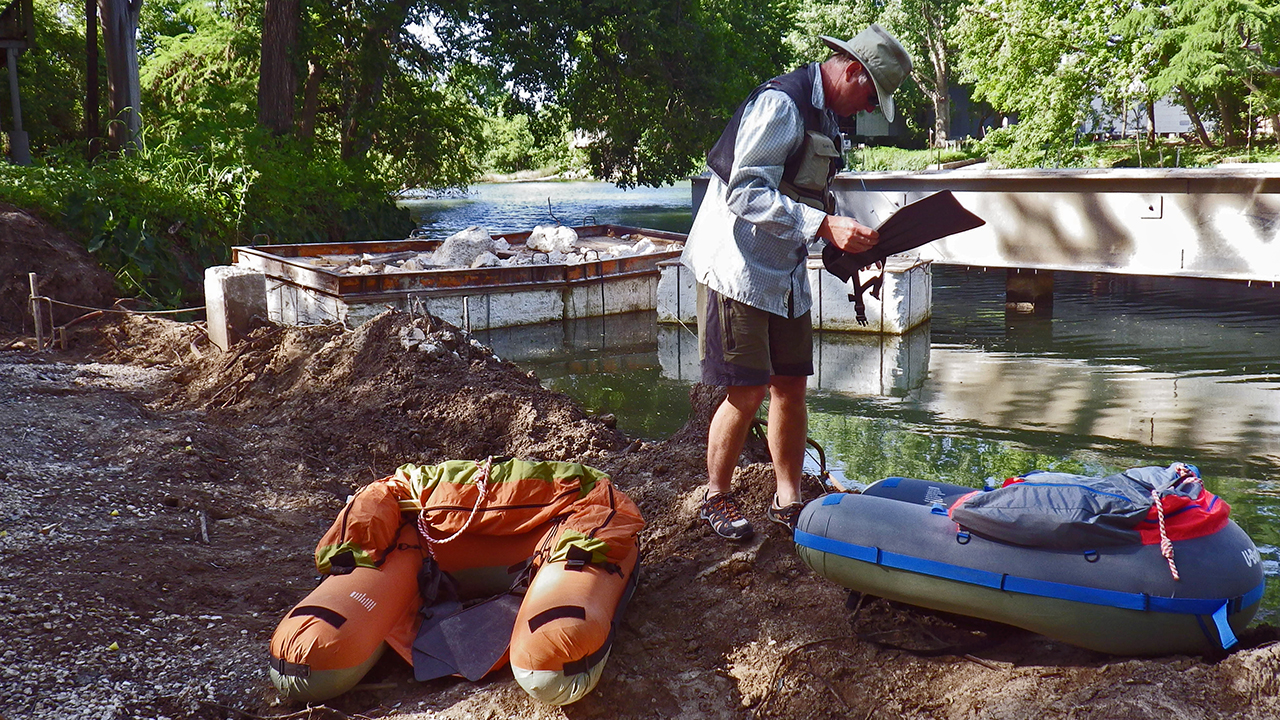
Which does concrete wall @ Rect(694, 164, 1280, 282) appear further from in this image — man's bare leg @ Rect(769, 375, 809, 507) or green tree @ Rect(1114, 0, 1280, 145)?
green tree @ Rect(1114, 0, 1280, 145)

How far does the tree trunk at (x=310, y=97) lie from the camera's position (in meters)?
21.1

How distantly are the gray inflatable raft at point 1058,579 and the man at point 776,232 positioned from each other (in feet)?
2.25

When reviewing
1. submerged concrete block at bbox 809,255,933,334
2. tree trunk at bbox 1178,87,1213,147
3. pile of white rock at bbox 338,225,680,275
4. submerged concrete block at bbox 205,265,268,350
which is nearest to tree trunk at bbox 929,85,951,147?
tree trunk at bbox 1178,87,1213,147

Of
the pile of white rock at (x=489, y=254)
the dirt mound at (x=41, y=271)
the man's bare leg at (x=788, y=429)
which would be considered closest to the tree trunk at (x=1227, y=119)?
the pile of white rock at (x=489, y=254)

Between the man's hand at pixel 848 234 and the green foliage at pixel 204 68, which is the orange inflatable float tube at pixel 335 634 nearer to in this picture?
the man's hand at pixel 848 234

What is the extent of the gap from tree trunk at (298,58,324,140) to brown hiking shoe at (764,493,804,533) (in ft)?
63.1

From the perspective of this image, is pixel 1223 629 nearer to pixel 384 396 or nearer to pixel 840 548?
pixel 840 548

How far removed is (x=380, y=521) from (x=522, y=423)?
130 inches

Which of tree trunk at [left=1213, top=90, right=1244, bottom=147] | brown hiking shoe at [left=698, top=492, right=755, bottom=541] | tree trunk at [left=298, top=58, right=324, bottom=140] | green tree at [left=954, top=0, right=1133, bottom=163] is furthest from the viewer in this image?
tree trunk at [left=1213, top=90, right=1244, bottom=147]

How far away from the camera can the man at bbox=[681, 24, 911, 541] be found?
346 cm

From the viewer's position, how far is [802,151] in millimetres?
3613

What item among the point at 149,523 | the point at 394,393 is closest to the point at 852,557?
the point at 149,523

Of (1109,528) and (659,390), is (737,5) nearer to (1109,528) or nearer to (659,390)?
(659,390)

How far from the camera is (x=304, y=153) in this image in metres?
18.1
